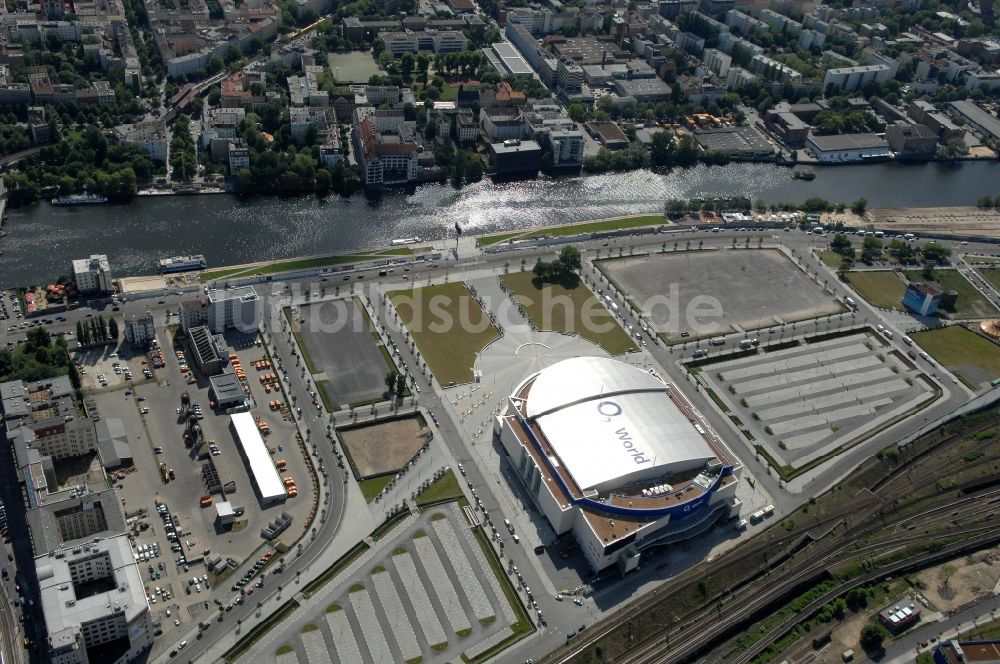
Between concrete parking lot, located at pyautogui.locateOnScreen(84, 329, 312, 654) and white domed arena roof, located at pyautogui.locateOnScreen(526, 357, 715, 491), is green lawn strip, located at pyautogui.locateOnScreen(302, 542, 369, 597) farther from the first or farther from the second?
white domed arena roof, located at pyautogui.locateOnScreen(526, 357, 715, 491)

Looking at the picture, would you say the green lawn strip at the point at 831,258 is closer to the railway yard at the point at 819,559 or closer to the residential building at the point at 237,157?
the railway yard at the point at 819,559

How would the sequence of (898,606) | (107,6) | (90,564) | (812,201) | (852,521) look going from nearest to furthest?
(90,564) < (898,606) < (852,521) < (812,201) < (107,6)

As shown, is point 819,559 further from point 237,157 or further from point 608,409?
point 237,157

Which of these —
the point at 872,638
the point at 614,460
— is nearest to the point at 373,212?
the point at 614,460

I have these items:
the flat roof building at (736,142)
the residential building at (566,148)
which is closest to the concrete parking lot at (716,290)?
the residential building at (566,148)

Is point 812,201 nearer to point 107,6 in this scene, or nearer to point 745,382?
point 745,382

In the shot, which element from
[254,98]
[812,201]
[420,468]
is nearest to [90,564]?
[420,468]
